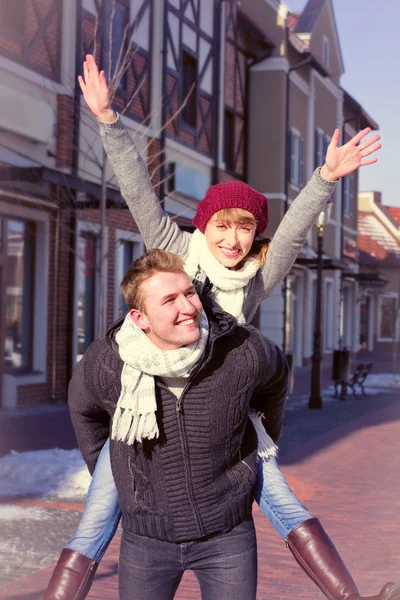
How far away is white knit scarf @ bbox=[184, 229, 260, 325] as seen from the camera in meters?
3.53

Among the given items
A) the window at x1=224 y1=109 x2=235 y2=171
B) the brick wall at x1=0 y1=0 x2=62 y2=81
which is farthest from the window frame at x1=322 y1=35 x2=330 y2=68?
the brick wall at x1=0 y1=0 x2=62 y2=81

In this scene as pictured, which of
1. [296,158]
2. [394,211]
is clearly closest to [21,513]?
[296,158]

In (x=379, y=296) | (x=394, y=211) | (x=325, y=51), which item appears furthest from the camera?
(x=394, y=211)

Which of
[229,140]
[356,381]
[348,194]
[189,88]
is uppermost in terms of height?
[189,88]

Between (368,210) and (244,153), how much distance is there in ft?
106

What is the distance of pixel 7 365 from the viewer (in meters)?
16.8

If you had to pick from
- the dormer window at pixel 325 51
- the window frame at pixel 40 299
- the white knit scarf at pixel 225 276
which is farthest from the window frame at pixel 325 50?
the white knit scarf at pixel 225 276

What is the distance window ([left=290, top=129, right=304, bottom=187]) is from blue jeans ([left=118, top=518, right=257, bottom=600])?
90.5 feet

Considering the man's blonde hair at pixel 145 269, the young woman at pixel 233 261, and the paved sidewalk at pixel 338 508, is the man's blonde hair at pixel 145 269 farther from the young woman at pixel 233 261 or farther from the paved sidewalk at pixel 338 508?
the paved sidewalk at pixel 338 508

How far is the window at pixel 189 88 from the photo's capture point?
23.3 m

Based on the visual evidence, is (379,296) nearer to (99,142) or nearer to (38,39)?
(99,142)

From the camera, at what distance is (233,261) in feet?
11.6

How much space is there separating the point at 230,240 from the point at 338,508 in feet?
19.0

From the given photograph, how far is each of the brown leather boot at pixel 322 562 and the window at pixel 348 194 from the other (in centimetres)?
3578
